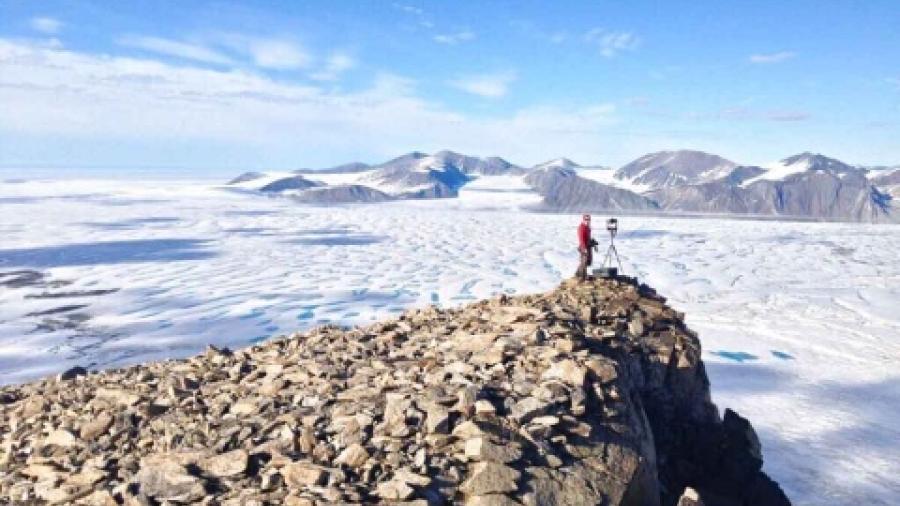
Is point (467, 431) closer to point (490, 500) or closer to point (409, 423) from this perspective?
point (409, 423)

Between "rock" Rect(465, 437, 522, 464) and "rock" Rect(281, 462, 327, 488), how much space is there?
1.00 m

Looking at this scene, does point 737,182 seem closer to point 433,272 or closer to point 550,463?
point 433,272

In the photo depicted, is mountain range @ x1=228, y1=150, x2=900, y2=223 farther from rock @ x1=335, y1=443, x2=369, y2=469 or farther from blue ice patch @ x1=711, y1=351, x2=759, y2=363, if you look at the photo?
rock @ x1=335, y1=443, x2=369, y2=469

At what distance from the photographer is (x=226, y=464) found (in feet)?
15.3

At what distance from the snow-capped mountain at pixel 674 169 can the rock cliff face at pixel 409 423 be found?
158 meters

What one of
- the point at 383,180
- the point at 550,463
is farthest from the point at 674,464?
the point at 383,180

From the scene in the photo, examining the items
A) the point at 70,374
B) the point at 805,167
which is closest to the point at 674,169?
the point at 805,167

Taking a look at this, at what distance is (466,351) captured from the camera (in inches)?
265

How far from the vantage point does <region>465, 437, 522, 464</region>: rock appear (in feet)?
15.2

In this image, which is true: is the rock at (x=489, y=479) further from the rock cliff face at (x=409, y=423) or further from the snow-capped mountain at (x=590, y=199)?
the snow-capped mountain at (x=590, y=199)

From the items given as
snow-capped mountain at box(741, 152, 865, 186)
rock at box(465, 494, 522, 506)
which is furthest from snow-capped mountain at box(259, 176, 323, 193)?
rock at box(465, 494, 522, 506)

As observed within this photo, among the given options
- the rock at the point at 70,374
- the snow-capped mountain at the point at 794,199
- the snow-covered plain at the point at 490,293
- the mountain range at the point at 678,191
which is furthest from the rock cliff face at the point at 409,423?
the snow-capped mountain at the point at 794,199

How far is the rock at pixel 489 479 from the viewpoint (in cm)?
439

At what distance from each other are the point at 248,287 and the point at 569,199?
3683 inches
